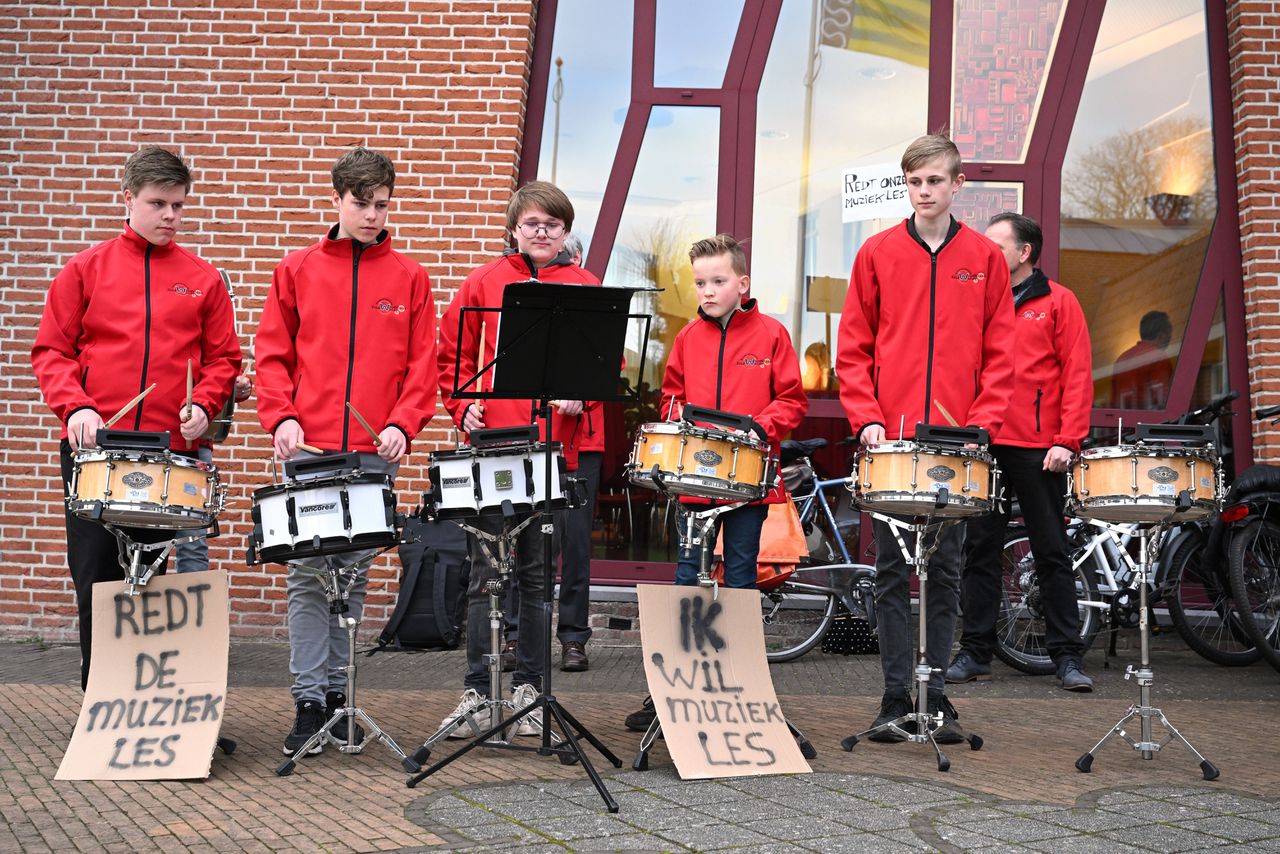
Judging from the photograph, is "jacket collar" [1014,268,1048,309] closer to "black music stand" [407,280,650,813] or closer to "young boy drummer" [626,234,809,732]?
"young boy drummer" [626,234,809,732]

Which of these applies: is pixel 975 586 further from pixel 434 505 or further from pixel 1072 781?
pixel 434 505

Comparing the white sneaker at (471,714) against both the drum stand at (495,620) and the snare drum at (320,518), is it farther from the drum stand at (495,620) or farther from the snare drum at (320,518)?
the snare drum at (320,518)

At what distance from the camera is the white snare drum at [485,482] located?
446cm

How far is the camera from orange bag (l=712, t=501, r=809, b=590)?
6535mm

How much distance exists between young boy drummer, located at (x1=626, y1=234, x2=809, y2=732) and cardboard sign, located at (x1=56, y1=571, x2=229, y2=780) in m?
1.65

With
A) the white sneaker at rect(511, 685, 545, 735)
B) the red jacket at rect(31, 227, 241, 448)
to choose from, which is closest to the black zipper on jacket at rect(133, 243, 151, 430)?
the red jacket at rect(31, 227, 241, 448)

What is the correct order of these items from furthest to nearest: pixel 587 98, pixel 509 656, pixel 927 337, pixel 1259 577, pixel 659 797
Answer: pixel 587 98 → pixel 1259 577 → pixel 509 656 → pixel 927 337 → pixel 659 797

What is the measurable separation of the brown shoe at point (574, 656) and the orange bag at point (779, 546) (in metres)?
0.92

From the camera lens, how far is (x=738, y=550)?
5180mm

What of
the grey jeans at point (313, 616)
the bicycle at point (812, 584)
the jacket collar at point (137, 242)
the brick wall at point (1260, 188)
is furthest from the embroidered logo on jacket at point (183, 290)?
the brick wall at point (1260, 188)

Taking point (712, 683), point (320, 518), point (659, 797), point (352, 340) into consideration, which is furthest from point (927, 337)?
point (320, 518)

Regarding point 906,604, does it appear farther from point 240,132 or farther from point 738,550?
point 240,132

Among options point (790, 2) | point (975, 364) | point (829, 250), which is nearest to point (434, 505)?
point (975, 364)

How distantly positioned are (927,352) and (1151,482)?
951mm
